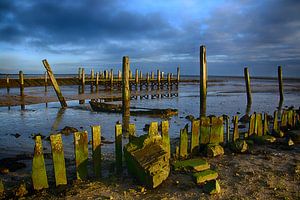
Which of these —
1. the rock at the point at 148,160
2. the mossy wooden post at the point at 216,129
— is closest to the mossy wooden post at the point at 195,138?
the mossy wooden post at the point at 216,129

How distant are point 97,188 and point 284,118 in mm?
8305

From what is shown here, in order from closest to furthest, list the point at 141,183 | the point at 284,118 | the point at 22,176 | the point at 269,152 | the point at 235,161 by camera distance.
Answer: the point at 141,183, the point at 22,176, the point at 235,161, the point at 269,152, the point at 284,118

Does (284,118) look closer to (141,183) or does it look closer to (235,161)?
(235,161)

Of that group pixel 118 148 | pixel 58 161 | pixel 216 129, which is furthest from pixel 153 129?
pixel 216 129

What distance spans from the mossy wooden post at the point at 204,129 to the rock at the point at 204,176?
6.77ft

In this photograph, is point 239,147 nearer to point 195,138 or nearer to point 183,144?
point 195,138

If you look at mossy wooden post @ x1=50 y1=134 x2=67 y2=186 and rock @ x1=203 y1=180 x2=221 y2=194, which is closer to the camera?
rock @ x1=203 y1=180 x2=221 y2=194

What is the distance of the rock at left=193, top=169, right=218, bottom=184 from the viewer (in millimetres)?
5879

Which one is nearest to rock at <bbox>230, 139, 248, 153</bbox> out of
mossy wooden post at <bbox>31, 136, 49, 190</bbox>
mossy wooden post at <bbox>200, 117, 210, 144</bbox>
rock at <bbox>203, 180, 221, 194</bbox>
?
mossy wooden post at <bbox>200, 117, 210, 144</bbox>

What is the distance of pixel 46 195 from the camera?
5500 millimetres

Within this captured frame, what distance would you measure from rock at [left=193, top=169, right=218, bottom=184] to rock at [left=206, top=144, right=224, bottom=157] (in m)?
1.62

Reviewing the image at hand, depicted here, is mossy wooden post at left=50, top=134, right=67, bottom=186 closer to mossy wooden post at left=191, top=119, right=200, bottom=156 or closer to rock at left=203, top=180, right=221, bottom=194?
rock at left=203, top=180, right=221, bottom=194

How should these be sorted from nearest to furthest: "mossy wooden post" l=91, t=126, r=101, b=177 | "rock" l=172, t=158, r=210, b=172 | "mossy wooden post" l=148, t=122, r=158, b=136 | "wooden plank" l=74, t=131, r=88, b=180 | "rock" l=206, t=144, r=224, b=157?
A: "wooden plank" l=74, t=131, r=88, b=180 < "mossy wooden post" l=91, t=126, r=101, b=177 < "rock" l=172, t=158, r=210, b=172 < "mossy wooden post" l=148, t=122, r=158, b=136 < "rock" l=206, t=144, r=224, b=157

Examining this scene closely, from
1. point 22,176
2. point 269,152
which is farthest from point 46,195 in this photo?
point 269,152
